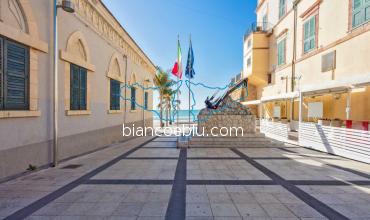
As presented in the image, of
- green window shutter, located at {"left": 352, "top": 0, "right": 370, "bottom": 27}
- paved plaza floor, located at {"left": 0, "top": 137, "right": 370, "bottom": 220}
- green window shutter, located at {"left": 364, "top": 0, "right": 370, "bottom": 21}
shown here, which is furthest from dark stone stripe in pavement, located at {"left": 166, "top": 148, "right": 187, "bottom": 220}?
green window shutter, located at {"left": 352, "top": 0, "right": 370, "bottom": 27}

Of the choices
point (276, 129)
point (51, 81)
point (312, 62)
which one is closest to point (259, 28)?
point (312, 62)

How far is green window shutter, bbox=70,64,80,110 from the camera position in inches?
290

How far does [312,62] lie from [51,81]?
16.5 m

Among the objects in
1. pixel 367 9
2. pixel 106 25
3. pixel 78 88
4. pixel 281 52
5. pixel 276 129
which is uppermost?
pixel 281 52

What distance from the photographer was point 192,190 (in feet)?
14.0

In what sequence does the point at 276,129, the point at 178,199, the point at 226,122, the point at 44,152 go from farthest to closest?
the point at 276,129 < the point at 226,122 < the point at 44,152 < the point at 178,199

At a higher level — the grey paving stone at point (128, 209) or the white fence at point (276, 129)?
the white fence at point (276, 129)

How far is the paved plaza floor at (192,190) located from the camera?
10.8 feet

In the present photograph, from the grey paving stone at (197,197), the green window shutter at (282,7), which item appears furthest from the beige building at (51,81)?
the green window shutter at (282,7)

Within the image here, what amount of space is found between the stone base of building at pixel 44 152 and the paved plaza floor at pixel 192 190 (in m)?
0.35

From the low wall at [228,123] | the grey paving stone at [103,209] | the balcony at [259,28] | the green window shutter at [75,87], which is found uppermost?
the balcony at [259,28]

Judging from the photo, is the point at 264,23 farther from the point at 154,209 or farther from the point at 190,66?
the point at 154,209

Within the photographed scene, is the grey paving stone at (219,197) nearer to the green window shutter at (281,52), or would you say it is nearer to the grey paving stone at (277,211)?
the grey paving stone at (277,211)

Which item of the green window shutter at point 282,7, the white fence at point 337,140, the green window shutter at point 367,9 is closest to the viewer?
the white fence at point 337,140
